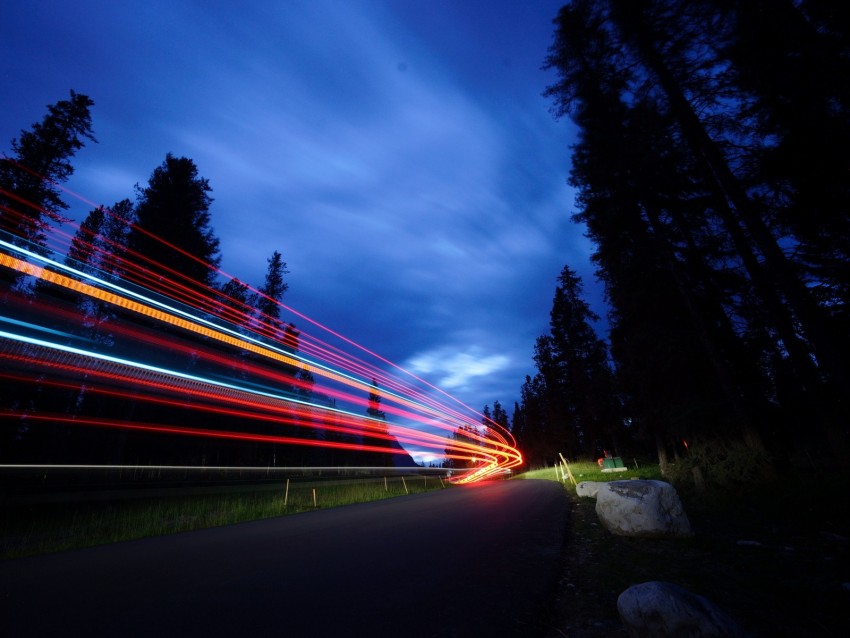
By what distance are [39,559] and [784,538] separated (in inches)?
452

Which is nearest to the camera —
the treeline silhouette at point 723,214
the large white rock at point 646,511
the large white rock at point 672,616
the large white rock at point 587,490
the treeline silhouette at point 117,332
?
the large white rock at point 672,616

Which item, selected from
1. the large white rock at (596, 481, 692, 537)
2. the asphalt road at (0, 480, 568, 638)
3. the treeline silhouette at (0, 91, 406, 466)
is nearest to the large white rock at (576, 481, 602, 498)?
the asphalt road at (0, 480, 568, 638)

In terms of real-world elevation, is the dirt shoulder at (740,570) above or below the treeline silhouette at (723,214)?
below

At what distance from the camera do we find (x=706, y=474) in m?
9.95

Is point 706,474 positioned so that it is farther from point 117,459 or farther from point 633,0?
point 117,459

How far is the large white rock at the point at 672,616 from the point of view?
84.4 inches

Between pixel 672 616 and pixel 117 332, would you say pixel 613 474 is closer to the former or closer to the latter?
pixel 672 616

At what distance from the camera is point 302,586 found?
144 inches

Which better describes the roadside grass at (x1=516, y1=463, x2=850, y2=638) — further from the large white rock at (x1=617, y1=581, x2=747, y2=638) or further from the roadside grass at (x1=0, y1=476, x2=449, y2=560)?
the roadside grass at (x1=0, y1=476, x2=449, y2=560)

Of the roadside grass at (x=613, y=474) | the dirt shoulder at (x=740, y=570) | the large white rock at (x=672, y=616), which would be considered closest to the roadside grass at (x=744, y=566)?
the dirt shoulder at (x=740, y=570)

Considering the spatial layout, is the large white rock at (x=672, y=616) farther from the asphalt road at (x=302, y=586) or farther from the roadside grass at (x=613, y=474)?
the roadside grass at (x=613, y=474)

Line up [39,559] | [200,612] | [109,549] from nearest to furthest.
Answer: [200,612], [39,559], [109,549]

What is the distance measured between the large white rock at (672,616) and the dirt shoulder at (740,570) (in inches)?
10.5

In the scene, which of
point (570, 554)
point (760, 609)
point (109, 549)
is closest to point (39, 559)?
point (109, 549)
